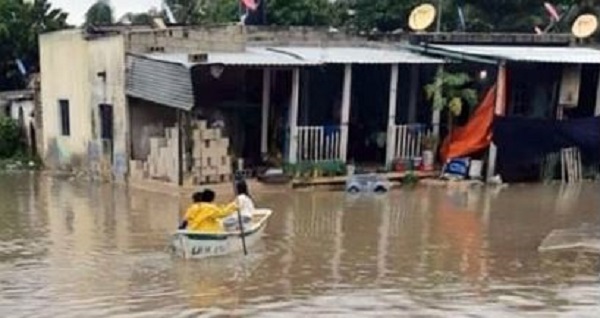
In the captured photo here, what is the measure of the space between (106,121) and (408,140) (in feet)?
20.9

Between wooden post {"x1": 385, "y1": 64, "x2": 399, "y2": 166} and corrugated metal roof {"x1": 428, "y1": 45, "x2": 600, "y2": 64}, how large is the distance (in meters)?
1.63

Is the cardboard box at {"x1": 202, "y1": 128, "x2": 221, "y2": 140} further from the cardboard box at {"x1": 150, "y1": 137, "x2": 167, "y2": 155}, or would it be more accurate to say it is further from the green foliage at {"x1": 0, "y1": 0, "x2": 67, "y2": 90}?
the green foliage at {"x1": 0, "y1": 0, "x2": 67, "y2": 90}

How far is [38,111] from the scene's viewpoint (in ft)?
74.4

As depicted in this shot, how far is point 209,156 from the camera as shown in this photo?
61.1 ft

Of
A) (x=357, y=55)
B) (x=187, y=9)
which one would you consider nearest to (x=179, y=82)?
(x=357, y=55)

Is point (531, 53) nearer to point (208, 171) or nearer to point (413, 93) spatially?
point (413, 93)

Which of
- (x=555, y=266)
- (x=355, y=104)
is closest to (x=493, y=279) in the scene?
(x=555, y=266)

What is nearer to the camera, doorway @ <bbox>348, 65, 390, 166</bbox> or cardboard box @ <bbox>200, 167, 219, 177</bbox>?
cardboard box @ <bbox>200, 167, 219, 177</bbox>

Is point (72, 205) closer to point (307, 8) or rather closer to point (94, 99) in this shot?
point (94, 99)

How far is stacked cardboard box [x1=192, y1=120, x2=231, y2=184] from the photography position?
1847 centimetres

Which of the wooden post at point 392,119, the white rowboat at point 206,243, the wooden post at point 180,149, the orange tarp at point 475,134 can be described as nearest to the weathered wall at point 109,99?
the wooden post at point 180,149

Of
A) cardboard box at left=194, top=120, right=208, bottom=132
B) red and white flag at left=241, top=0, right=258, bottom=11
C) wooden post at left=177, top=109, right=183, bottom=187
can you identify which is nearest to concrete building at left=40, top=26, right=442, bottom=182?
wooden post at left=177, top=109, right=183, bottom=187

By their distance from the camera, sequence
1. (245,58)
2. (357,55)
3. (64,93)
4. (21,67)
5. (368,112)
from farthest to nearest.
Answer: (21,67) < (368,112) < (64,93) < (357,55) < (245,58)

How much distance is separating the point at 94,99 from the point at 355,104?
5800 millimetres
